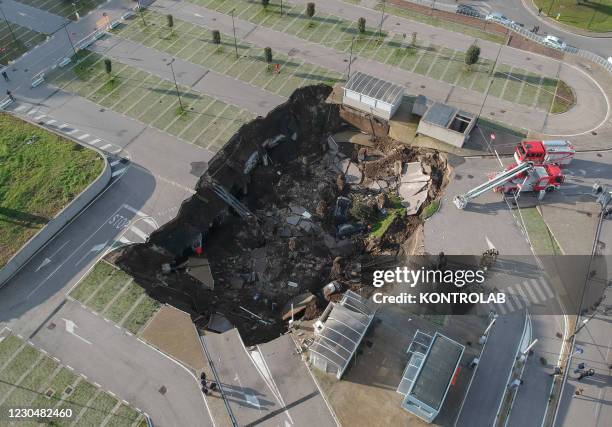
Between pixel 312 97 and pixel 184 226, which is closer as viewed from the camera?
pixel 184 226

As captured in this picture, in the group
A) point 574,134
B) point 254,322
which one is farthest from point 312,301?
point 574,134

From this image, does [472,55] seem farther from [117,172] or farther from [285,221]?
[117,172]

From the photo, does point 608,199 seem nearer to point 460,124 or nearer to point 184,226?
point 460,124

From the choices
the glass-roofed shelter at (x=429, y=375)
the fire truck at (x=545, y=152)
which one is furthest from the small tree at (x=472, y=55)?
the glass-roofed shelter at (x=429, y=375)

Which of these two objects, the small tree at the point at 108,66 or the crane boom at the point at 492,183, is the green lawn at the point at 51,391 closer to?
the crane boom at the point at 492,183

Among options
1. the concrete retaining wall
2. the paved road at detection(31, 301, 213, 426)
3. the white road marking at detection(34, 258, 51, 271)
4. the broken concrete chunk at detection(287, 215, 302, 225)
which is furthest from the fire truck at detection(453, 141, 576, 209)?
the white road marking at detection(34, 258, 51, 271)

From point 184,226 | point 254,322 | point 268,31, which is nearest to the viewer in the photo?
point 254,322
